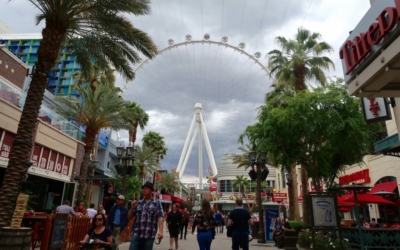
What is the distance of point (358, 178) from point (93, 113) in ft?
74.2

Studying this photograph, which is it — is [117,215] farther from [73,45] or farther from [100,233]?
[73,45]

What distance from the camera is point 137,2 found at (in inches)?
491

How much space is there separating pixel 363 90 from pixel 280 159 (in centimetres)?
1047

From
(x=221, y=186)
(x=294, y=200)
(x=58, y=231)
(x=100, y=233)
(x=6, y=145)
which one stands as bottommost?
(x=58, y=231)

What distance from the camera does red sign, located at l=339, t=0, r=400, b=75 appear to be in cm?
600

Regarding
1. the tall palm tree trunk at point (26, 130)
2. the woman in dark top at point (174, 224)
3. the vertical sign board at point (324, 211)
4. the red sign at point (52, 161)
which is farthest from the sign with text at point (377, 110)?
the red sign at point (52, 161)

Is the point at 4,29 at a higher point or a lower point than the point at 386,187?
higher

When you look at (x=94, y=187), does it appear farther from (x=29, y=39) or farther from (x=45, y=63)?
(x=29, y=39)

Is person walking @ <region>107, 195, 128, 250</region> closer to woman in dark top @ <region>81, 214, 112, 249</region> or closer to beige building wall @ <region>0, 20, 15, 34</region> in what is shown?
woman in dark top @ <region>81, 214, 112, 249</region>

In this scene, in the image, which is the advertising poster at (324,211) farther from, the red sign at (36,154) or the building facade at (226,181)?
the building facade at (226,181)

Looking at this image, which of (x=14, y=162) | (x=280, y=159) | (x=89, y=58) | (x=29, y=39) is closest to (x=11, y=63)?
(x=89, y=58)

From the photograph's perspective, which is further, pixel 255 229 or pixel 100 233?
pixel 255 229

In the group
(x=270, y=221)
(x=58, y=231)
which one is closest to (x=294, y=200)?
(x=270, y=221)

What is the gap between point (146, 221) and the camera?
555 centimetres
